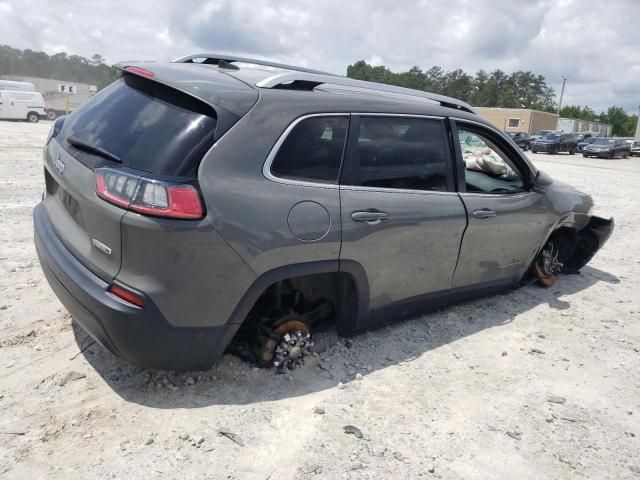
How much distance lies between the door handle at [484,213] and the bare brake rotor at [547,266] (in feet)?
4.60

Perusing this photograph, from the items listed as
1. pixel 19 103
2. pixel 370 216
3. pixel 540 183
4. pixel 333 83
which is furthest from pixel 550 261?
pixel 19 103

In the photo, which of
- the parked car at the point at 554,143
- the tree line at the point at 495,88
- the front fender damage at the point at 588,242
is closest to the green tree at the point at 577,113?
the tree line at the point at 495,88

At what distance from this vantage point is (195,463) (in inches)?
91.0

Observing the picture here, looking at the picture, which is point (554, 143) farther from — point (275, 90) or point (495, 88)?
point (495, 88)

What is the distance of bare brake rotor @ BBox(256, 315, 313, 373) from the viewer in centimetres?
299

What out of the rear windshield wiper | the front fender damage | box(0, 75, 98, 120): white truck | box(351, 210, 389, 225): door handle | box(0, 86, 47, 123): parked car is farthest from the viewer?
box(0, 75, 98, 120): white truck

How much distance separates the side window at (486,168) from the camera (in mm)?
3924

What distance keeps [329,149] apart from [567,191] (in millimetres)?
3133

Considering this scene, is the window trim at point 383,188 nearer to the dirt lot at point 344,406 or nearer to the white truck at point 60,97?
the dirt lot at point 344,406

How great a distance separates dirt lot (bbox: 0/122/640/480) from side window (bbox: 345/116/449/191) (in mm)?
1199

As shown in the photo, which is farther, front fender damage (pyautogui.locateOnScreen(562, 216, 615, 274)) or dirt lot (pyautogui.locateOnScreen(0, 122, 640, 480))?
front fender damage (pyautogui.locateOnScreen(562, 216, 615, 274))

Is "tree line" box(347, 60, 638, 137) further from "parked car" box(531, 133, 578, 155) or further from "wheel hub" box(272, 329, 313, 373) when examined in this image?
"wheel hub" box(272, 329, 313, 373)

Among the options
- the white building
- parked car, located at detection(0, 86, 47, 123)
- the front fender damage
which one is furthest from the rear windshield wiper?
the white building

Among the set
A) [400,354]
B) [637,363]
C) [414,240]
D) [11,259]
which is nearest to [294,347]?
[400,354]
